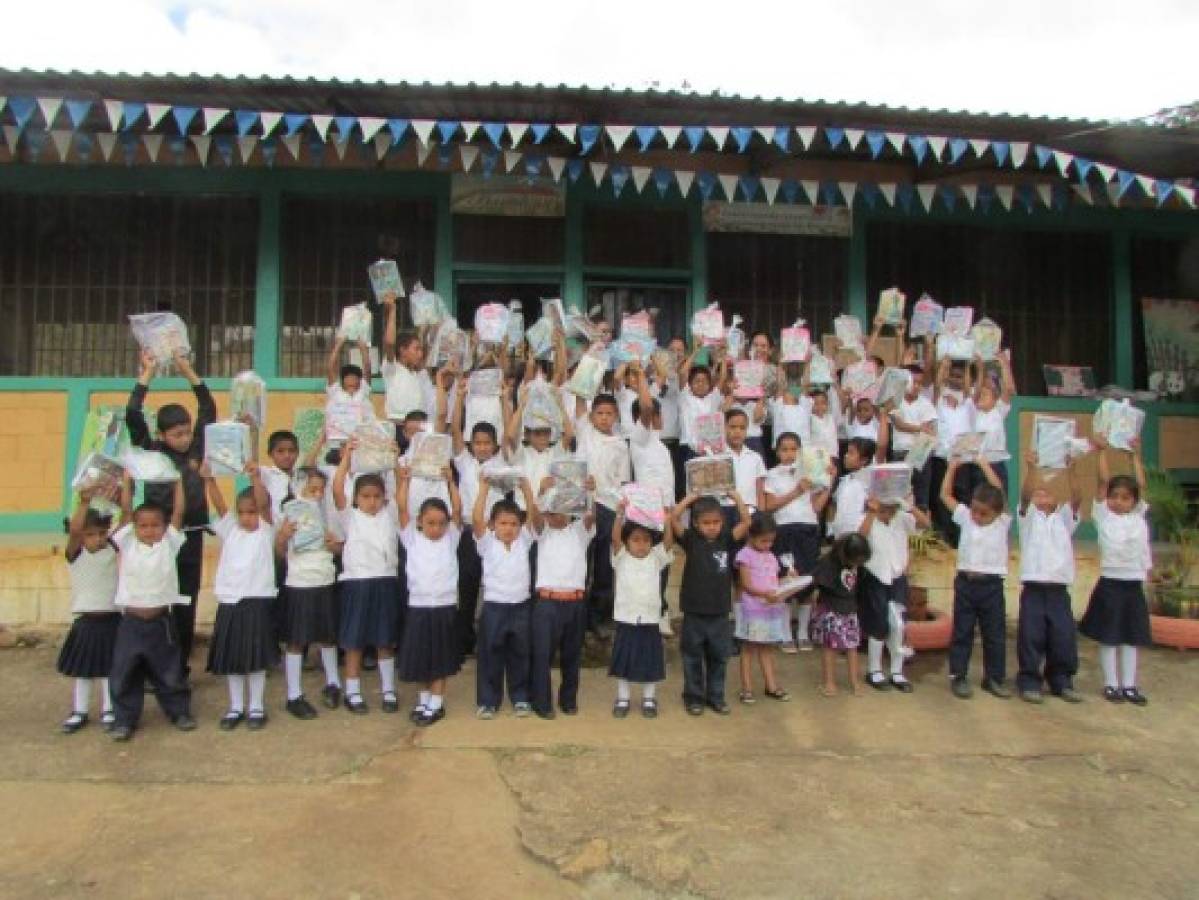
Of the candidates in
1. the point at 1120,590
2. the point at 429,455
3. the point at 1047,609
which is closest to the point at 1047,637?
the point at 1047,609

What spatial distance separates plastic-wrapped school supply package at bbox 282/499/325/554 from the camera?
16.0 feet

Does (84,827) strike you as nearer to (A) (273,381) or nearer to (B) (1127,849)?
(B) (1127,849)

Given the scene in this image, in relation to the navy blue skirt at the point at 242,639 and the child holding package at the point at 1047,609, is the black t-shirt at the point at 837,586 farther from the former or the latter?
the navy blue skirt at the point at 242,639

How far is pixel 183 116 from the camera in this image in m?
6.06

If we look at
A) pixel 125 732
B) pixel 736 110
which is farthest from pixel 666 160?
pixel 125 732

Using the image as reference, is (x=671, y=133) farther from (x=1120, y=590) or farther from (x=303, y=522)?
(x=1120, y=590)

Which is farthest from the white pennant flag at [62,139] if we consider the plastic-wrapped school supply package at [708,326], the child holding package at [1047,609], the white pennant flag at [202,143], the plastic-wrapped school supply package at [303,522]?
the child holding package at [1047,609]

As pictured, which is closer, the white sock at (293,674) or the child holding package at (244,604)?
the child holding package at (244,604)

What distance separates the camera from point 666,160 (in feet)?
25.9

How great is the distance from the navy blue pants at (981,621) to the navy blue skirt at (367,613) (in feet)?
10.4

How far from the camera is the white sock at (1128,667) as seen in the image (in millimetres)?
5402

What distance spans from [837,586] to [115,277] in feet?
20.5

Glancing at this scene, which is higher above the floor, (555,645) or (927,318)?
(927,318)

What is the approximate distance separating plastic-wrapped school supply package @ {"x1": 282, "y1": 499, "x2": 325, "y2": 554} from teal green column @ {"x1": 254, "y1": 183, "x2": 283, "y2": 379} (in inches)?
121
